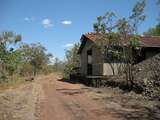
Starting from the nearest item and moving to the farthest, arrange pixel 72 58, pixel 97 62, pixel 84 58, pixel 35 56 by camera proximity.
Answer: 1. pixel 97 62
2. pixel 84 58
3. pixel 72 58
4. pixel 35 56

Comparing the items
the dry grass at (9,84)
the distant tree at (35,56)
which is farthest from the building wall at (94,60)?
the distant tree at (35,56)

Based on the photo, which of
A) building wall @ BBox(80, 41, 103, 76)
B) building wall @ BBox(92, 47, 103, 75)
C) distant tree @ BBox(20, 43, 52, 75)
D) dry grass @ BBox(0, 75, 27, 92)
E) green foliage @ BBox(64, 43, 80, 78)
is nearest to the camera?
dry grass @ BBox(0, 75, 27, 92)

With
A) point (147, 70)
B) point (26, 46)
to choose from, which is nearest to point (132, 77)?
point (147, 70)

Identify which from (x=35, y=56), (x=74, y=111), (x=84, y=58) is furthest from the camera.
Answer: (x=35, y=56)

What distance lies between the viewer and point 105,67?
2839cm

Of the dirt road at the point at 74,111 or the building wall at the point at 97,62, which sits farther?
the building wall at the point at 97,62

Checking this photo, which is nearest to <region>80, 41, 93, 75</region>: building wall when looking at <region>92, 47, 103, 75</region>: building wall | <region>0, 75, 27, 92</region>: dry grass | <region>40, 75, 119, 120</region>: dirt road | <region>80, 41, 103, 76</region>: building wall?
<region>80, 41, 103, 76</region>: building wall

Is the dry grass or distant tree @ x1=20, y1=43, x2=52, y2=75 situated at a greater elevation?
distant tree @ x1=20, y1=43, x2=52, y2=75

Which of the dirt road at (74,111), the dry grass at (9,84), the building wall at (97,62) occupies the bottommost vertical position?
the dirt road at (74,111)

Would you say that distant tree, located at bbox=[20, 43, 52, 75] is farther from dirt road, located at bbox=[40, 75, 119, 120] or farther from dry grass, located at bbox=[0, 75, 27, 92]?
dirt road, located at bbox=[40, 75, 119, 120]

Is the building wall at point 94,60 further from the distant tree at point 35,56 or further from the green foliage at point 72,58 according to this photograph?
the distant tree at point 35,56

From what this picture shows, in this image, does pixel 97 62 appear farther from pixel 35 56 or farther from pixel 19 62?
pixel 35 56

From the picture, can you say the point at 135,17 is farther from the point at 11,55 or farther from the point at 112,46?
the point at 11,55

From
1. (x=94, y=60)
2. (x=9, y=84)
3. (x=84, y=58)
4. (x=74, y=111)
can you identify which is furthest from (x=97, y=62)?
(x=74, y=111)
